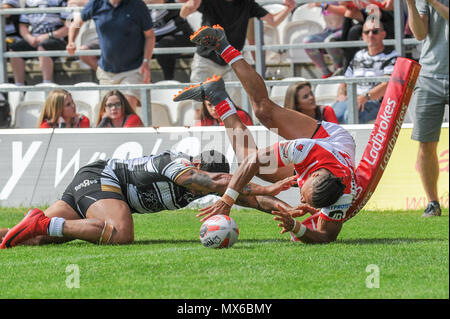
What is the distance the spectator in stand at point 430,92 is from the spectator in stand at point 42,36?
278 inches

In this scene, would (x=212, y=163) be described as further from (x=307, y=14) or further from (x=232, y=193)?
(x=307, y=14)

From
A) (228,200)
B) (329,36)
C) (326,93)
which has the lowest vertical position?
(326,93)

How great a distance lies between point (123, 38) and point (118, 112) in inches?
63.1

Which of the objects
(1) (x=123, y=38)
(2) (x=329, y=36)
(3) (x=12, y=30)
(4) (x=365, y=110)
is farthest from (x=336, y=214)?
(3) (x=12, y=30)

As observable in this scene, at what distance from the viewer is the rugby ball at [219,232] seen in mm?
8383

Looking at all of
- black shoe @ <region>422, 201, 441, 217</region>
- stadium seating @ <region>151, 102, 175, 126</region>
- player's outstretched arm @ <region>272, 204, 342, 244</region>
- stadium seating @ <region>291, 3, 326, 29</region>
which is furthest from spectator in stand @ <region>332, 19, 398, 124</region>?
player's outstretched arm @ <region>272, 204, 342, 244</region>

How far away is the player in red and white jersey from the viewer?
26.9 feet

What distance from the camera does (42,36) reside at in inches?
623

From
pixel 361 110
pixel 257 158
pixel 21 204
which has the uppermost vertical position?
pixel 257 158

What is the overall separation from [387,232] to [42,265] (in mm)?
3744
